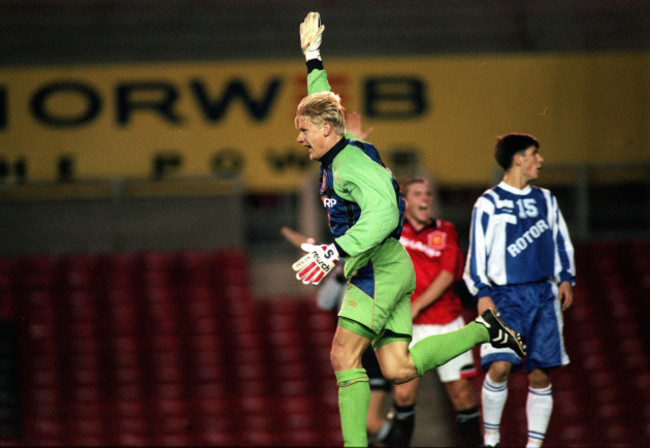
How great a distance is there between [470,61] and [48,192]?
432 centimetres

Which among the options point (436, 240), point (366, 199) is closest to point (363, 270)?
point (366, 199)

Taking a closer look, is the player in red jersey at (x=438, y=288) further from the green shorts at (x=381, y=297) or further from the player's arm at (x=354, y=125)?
A: the green shorts at (x=381, y=297)

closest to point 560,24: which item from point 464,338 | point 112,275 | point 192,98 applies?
point 192,98

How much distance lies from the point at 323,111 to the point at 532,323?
155 cm

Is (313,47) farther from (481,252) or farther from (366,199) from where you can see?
(481,252)

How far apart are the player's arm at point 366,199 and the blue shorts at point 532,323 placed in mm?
1054

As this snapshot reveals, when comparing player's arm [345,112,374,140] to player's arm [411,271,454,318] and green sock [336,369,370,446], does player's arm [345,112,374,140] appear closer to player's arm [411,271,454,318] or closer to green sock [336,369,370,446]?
player's arm [411,271,454,318]

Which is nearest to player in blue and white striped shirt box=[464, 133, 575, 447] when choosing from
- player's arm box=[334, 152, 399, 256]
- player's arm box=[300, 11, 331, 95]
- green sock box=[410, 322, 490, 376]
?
green sock box=[410, 322, 490, 376]

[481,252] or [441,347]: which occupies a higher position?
[481,252]

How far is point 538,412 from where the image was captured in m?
4.38

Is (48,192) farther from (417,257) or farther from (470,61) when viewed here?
(417,257)

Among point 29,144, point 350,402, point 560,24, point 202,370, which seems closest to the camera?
point 350,402

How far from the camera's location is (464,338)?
3867mm

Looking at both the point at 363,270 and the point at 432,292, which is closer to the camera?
the point at 363,270
